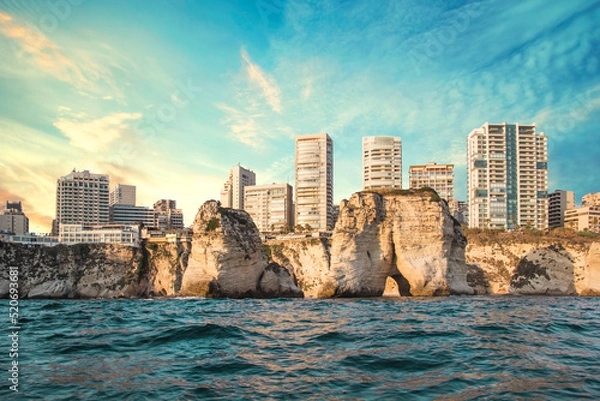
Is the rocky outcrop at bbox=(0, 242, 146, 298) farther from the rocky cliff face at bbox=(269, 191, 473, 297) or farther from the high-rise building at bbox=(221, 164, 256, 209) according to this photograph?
the high-rise building at bbox=(221, 164, 256, 209)

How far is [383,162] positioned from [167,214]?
8670 cm

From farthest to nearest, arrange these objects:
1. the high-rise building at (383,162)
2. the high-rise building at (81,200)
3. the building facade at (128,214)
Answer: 1. the building facade at (128,214)
2. the high-rise building at (81,200)
3. the high-rise building at (383,162)

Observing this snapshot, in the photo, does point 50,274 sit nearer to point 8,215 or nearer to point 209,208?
point 209,208

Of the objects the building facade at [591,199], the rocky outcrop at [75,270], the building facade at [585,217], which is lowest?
the rocky outcrop at [75,270]

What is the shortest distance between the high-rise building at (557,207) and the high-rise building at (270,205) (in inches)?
3136

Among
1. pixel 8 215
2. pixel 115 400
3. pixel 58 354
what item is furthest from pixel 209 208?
pixel 8 215

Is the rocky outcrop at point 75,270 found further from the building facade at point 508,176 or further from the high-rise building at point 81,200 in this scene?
the building facade at point 508,176

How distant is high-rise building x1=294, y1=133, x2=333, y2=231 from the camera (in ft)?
405

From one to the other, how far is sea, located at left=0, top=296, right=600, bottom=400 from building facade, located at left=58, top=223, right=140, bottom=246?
72.0 meters

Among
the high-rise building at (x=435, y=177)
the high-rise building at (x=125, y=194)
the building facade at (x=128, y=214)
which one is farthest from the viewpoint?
the high-rise building at (x=125, y=194)

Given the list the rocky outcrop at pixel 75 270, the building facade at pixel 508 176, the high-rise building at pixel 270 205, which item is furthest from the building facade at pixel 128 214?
the building facade at pixel 508 176

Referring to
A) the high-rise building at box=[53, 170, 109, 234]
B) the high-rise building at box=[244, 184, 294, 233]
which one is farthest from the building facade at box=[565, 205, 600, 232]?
the high-rise building at box=[53, 170, 109, 234]

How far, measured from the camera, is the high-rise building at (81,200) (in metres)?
144

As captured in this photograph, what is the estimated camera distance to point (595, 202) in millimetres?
137250
